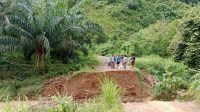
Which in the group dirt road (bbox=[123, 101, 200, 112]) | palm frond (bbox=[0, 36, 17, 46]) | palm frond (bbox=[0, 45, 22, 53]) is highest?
palm frond (bbox=[0, 36, 17, 46])

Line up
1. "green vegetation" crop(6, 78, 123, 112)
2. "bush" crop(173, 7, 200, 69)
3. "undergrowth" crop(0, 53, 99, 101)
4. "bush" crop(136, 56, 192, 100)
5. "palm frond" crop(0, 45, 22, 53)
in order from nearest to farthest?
1. "green vegetation" crop(6, 78, 123, 112)
2. "bush" crop(136, 56, 192, 100)
3. "undergrowth" crop(0, 53, 99, 101)
4. "palm frond" crop(0, 45, 22, 53)
5. "bush" crop(173, 7, 200, 69)

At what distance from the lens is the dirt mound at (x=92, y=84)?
1908cm

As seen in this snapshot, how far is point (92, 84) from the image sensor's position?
64.6 ft

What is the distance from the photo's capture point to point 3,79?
2044 cm

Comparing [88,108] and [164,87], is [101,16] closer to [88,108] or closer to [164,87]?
[164,87]

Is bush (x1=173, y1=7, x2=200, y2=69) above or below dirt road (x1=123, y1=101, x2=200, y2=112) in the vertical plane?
above

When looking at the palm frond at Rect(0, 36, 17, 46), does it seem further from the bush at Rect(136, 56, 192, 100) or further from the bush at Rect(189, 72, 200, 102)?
the bush at Rect(189, 72, 200, 102)

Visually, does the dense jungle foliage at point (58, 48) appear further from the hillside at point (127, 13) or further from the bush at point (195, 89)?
the hillside at point (127, 13)

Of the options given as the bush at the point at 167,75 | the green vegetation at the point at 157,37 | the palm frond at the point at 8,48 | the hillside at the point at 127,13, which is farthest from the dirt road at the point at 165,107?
the hillside at the point at 127,13

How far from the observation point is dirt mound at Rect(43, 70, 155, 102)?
751 inches

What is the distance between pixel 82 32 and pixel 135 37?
11.2m

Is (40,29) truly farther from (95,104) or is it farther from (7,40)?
(95,104)

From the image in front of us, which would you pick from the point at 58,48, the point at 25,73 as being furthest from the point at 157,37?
the point at 25,73

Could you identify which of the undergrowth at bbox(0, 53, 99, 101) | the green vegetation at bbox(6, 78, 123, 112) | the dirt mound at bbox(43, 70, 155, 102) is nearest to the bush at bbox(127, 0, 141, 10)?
the undergrowth at bbox(0, 53, 99, 101)
